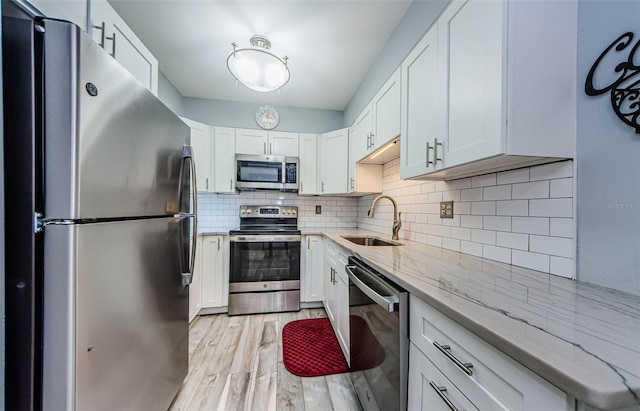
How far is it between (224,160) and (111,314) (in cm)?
218

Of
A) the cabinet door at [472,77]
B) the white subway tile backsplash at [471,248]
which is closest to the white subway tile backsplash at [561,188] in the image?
the cabinet door at [472,77]

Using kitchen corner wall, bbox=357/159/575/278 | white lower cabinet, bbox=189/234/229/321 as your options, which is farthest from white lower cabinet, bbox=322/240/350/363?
white lower cabinet, bbox=189/234/229/321

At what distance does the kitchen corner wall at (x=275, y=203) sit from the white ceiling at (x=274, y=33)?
4.50ft

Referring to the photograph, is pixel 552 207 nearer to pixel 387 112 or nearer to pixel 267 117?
pixel 387 112

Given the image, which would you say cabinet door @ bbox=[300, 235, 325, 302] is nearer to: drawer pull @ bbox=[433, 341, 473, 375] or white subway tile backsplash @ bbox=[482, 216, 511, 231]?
white subway tile backsplash @ bbox=[482, 216, 511, 231]

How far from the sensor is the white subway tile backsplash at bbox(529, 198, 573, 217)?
2.86ft

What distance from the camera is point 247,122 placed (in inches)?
123

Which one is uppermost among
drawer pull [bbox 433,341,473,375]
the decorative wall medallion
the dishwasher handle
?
the decorative wall medallion

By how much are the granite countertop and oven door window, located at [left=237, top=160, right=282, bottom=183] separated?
2115mm

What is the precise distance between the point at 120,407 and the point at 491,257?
5.82 ft

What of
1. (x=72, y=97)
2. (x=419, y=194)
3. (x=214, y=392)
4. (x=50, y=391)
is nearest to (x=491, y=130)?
(x=419, y=194)

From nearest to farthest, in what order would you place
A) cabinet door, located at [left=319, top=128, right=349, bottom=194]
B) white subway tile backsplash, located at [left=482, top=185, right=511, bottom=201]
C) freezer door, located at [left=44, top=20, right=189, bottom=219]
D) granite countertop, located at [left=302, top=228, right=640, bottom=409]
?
granite countertop, located at [left=302, top=228, right=640, bottom=409]
freezer door, located at [left=44, top=20, right=189, bottom=219]
white subway tile backsplash, located at [left=482, top=185, right=511, bottom=201]
cabinet door, located at [left=319, top=128, right=349, bottom=194]

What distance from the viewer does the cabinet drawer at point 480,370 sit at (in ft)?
1.42

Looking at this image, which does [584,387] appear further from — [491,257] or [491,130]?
[491,257]
